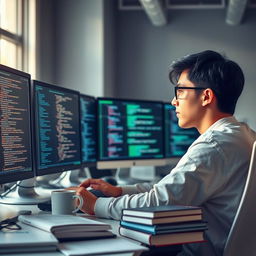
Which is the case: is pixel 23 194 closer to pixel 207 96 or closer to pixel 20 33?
pixel 207 96

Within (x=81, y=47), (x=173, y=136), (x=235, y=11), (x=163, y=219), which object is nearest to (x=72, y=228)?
(x=163, y=219)

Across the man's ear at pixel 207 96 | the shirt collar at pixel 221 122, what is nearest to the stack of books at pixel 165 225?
the shirt collar at pixel 221 122

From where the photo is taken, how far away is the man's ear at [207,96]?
1928 millimetres

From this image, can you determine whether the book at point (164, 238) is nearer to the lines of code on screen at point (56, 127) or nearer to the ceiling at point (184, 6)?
the lines of code on screen at point (56, 127)

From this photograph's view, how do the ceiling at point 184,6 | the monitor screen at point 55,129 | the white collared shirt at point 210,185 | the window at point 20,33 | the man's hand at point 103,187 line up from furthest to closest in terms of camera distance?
the ceiling at point 184,6 → the window at point 20,33 → the monitor screen at point 55,129 → the man's hand at point 103,187 → the white collared shirt at point 210,185

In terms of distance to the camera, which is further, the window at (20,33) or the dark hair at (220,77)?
the window at (20,33)

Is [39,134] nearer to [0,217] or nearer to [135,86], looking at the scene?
[0,217]

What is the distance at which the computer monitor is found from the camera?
69.7 inches

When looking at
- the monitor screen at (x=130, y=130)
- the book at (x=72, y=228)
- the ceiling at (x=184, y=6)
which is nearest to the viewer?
the book at (x=72, y=228)

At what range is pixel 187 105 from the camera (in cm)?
200

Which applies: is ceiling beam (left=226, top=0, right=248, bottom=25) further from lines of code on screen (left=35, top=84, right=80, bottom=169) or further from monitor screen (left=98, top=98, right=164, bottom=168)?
lines of code on screen (left=35, top=84, right=80, bottom=169)

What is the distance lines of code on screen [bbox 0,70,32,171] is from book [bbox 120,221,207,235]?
540 mm

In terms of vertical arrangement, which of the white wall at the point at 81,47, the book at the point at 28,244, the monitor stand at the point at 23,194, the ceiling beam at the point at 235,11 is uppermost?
the ceiling beam at the point at 235,11

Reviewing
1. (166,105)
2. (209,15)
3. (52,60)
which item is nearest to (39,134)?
(166,105)
